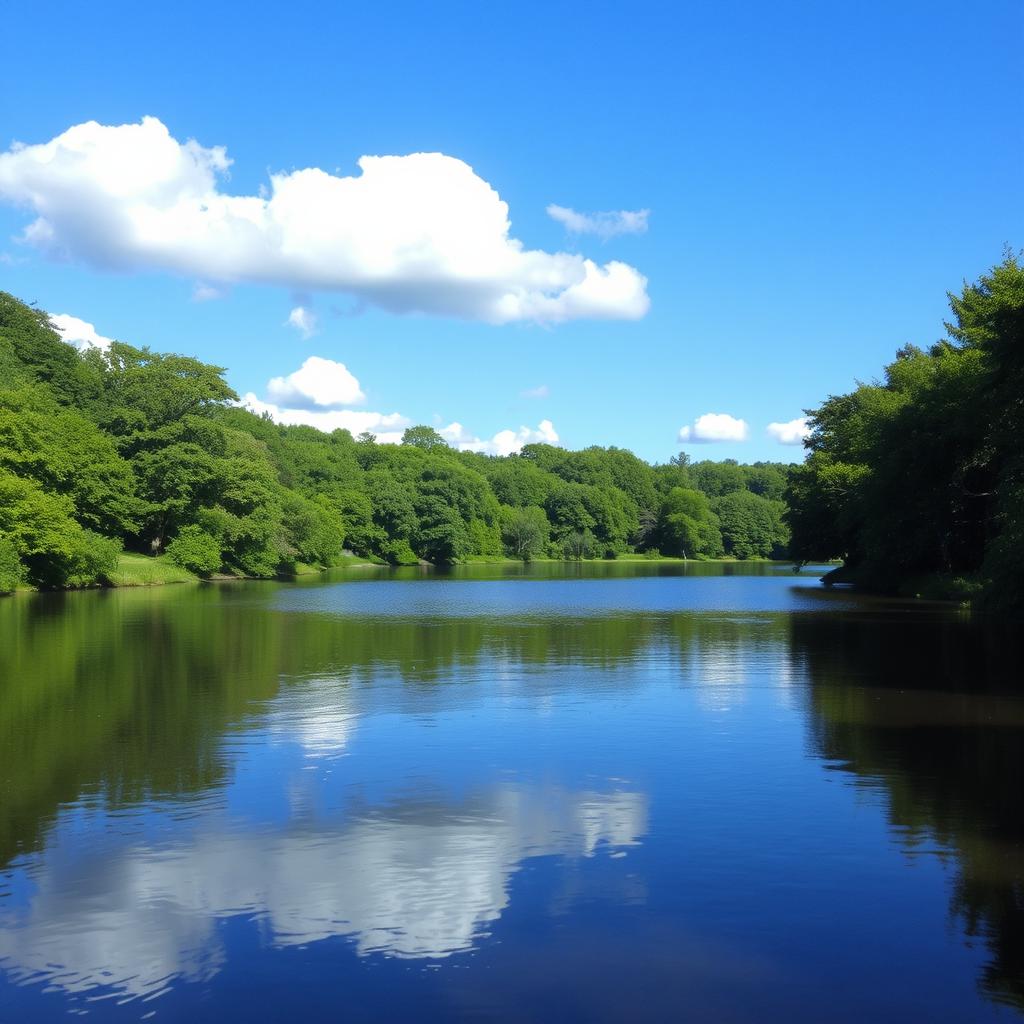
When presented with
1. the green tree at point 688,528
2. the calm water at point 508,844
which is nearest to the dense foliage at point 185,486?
the green tree at point 688,528

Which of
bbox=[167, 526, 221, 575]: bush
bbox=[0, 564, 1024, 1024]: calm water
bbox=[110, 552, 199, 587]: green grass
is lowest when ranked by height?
bbox=[0, 564, 1024, 1024]: calm water

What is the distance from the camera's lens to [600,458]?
573 ft

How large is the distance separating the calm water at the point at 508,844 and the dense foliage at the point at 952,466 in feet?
41.7

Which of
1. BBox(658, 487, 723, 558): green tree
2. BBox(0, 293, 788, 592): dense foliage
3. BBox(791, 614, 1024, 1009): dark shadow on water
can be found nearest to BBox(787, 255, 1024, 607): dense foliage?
BBox(791, 614, 1024, 1009): dark shadow on water

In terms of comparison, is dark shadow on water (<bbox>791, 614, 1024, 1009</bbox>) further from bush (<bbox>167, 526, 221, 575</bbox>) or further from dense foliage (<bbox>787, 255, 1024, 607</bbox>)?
bush (<bbox>167, 526, 221, 575</bbox>)

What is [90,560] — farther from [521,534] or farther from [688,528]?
[688,528]

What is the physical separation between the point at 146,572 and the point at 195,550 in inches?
247

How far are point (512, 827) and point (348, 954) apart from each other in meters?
3.28

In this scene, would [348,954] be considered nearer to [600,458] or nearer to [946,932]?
[946,932]

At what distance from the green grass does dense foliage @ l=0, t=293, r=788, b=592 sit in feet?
3.03

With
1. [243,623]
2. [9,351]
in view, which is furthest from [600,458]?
[243,623]

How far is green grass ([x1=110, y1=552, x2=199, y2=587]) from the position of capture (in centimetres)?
5775

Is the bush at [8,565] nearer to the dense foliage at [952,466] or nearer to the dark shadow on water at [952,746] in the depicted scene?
the dark shadow on water at [952,746]

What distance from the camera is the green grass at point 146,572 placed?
57.8 m
